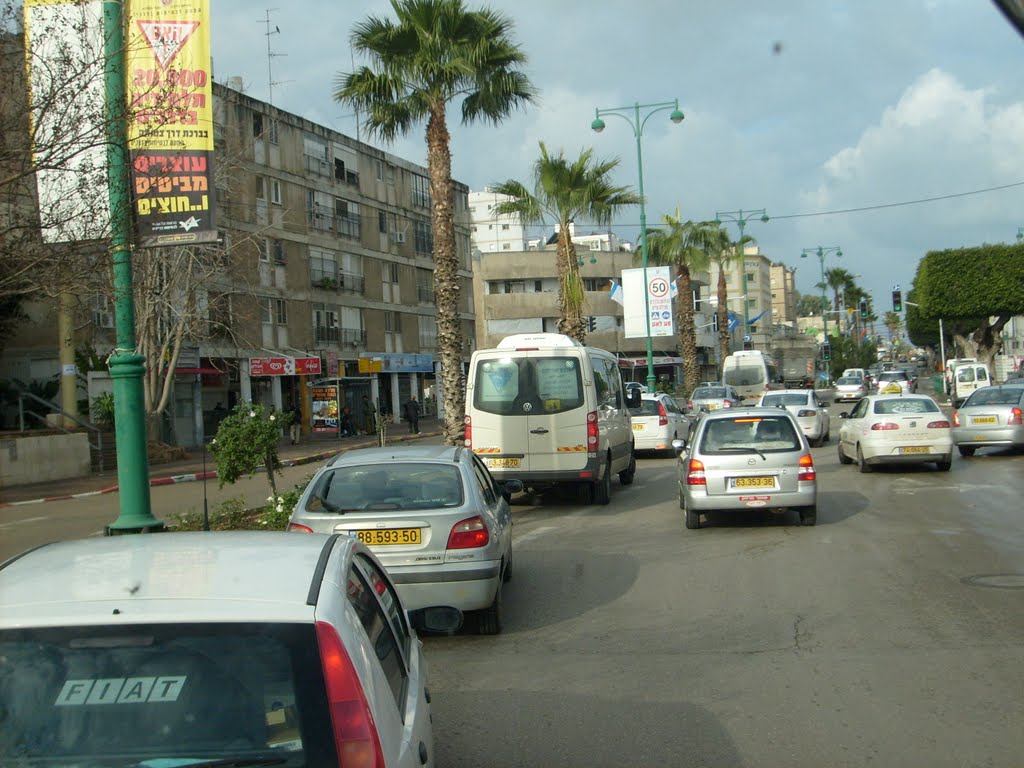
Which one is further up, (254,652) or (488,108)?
(488,108)

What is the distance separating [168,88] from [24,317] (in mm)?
26569

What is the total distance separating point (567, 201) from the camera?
3350cm

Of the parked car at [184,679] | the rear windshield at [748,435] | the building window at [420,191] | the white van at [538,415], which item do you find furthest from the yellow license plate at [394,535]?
the building window at [420,191]

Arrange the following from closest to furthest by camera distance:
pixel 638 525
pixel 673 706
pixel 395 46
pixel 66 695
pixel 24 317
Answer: pixel 66 695 → pixel 673 706 → pixel 638 525 → pixel 395 46 → pixel 24 317

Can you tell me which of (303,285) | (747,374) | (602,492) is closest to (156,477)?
(602,492)

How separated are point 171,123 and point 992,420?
734 inches

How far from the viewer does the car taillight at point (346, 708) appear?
282cm

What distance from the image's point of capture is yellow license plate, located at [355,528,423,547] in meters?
8.05

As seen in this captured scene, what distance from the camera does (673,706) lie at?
6.29 meters

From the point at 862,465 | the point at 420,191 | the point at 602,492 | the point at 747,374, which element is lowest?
the point at 862,465

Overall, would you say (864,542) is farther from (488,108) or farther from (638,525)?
(488,108)

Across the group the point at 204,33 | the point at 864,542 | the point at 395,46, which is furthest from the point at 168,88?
the point at 395,46

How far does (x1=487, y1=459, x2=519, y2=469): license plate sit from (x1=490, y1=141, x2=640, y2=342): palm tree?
54.4 feet

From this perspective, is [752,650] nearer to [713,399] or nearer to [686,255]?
[713,399]
